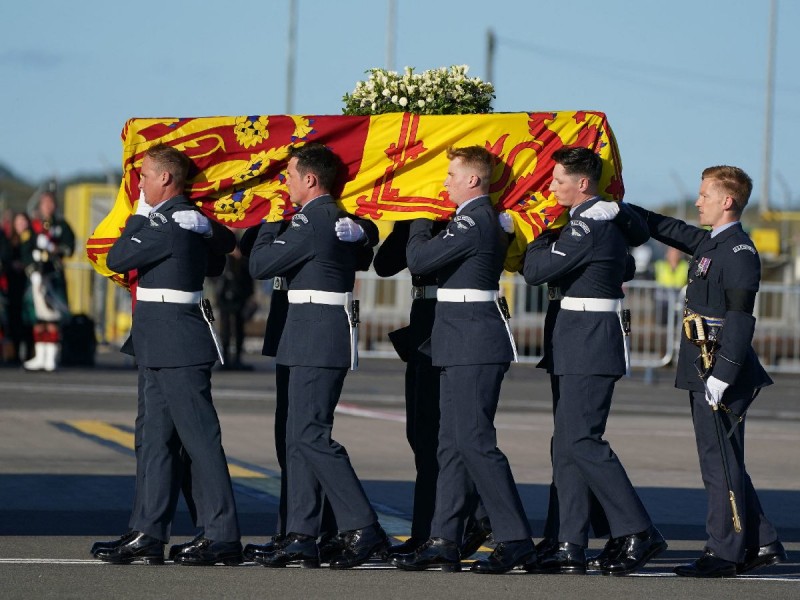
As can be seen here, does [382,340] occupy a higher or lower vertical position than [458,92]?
lower

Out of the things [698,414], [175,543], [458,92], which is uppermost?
[458,92]

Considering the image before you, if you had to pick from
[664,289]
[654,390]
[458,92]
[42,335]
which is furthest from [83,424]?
[664,289]

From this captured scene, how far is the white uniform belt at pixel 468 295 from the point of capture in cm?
782

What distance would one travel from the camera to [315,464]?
25.5 feet

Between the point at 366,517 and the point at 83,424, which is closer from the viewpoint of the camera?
the point at 366,517

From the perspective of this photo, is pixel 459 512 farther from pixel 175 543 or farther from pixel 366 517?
pixel 175 543

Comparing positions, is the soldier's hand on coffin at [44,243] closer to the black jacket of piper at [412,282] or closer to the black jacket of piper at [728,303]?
the black jacket of piper at [412,282]

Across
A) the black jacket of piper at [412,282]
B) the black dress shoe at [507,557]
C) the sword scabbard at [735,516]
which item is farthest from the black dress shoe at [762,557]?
the black jacket of piper at [412,282]

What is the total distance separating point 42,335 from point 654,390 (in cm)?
741

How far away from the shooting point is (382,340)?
24391 mm

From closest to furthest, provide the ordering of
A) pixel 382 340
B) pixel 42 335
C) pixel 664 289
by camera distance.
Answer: pixel 42 335
pixel 664 289
pixel 382 340

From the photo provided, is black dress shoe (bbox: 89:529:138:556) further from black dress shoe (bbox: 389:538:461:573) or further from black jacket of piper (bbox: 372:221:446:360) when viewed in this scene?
black jacket of piper (bbox: 372:221:446:360)

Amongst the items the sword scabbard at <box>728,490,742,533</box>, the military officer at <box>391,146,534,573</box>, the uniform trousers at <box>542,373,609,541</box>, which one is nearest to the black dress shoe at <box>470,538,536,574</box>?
the military officer at <box>391,146,534,573</box>

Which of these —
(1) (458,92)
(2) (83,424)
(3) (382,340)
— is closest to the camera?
(1) (458,92)
